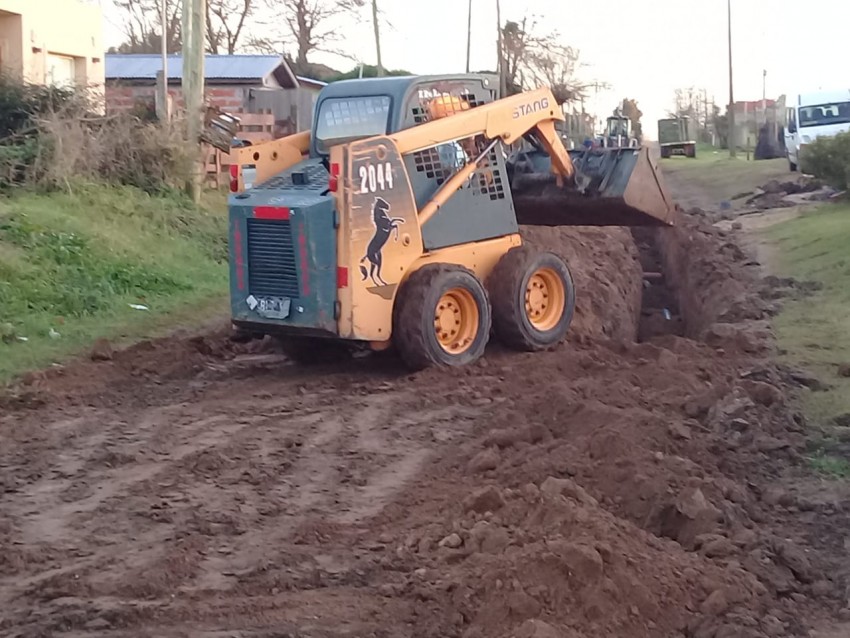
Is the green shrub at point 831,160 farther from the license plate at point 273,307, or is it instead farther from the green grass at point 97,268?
the license plate at point 273,307

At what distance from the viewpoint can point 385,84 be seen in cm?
1046

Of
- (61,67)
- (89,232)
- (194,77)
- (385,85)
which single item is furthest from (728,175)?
(385,85)

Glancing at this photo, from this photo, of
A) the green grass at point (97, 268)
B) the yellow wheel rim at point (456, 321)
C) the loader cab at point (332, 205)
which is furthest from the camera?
the green grass at point (97, 268)

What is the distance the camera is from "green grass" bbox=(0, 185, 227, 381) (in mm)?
11875

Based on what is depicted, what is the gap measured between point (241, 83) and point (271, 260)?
87.7 ft

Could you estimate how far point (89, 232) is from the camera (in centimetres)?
1525

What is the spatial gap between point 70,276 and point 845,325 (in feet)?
26.9

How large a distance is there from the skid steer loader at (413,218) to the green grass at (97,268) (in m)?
2.44

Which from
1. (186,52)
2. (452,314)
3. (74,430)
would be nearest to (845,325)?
(452,314)

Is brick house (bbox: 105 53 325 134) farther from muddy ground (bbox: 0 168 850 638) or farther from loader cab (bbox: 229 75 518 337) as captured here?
muddy ground (bbox: 0 168 850 638)

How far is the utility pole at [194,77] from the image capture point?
18.8 meters

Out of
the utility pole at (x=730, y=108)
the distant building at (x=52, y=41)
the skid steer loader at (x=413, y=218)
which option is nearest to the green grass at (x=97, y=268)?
the skid steer loader at (x=413, y=218)

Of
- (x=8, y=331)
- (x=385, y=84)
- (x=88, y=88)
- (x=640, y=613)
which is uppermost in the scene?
(x=88, y=88)

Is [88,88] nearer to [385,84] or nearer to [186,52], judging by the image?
[186,52]
